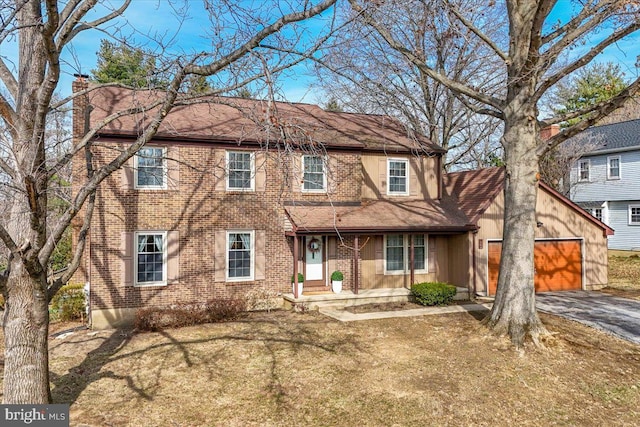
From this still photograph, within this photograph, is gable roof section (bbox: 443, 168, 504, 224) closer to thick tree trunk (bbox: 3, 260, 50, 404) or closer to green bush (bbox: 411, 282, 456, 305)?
green bush (bbox: 411, 282, 456, 305)

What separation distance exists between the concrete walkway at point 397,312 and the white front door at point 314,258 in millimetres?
1573

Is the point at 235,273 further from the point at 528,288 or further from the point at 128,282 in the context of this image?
the point at 528,288

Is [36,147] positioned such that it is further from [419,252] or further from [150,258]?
[419,252]

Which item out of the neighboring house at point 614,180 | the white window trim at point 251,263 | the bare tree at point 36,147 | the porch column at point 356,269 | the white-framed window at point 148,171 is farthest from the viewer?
the neighboring house at point 614,180

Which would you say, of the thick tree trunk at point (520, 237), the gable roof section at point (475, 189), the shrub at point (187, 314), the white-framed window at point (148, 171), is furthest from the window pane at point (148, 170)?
the gable roof section at point (475, 189)

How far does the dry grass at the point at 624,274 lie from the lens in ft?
→ 55.0

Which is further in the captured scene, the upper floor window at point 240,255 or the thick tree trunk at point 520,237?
the upper floor window at point 240,255

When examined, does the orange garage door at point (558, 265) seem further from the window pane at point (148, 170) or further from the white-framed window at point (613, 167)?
the white-framed window at point (613, 167)

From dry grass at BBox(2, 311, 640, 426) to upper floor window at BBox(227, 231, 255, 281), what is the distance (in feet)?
8.65

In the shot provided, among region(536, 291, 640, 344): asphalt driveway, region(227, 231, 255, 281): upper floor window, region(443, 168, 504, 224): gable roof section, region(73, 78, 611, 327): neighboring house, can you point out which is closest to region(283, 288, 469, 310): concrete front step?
region(73, 78, 611, 327): neighboring house

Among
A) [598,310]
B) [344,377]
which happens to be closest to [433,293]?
[598,310]

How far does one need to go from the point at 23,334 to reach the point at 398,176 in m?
13.3

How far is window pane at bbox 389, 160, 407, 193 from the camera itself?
16969mm

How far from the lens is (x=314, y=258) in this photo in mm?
15305
